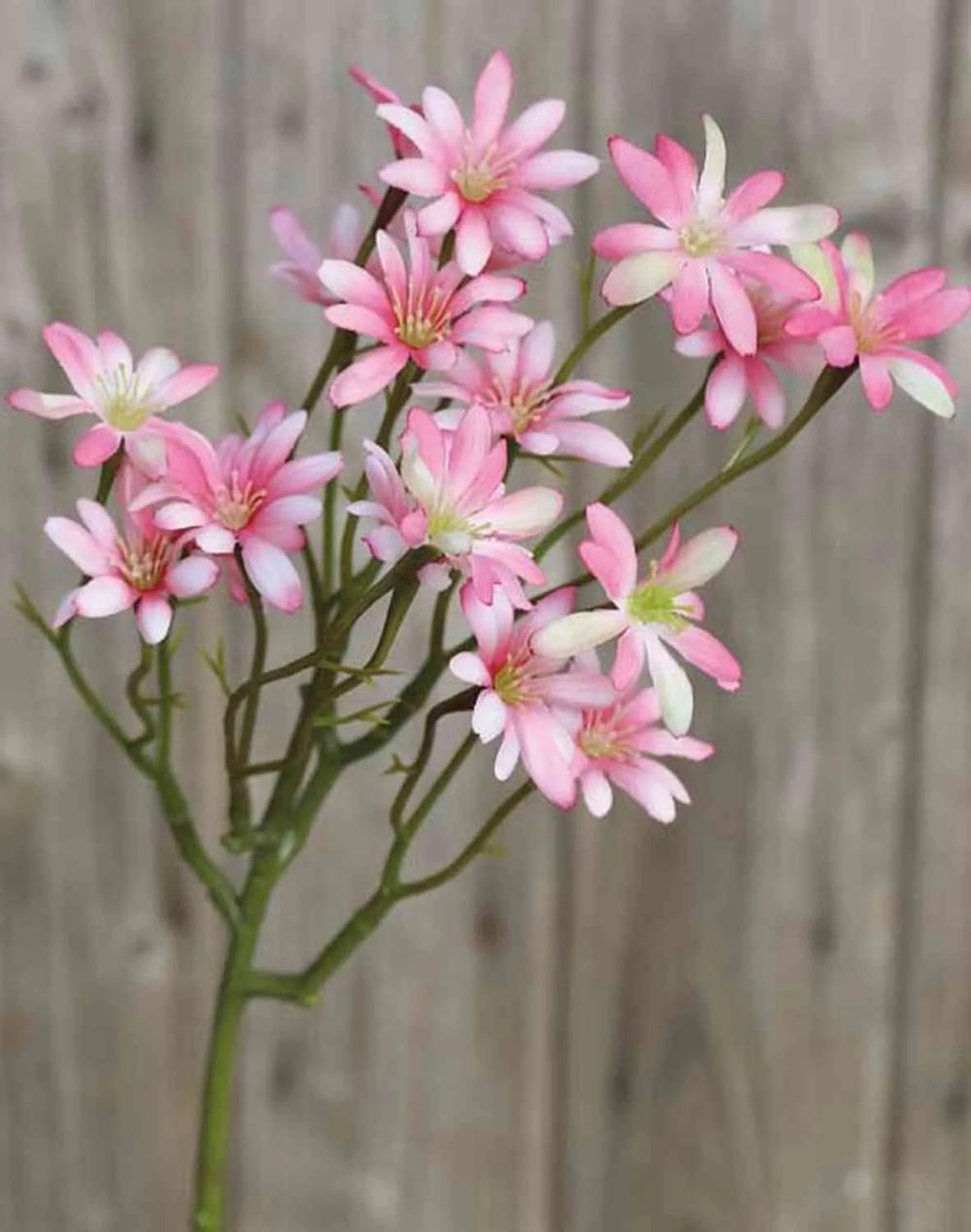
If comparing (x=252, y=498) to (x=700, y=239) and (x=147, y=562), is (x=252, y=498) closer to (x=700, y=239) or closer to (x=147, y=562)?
(x=147, y=562)

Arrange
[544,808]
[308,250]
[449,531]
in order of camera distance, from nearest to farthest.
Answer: [449,531] → [308,250] → [544,808]

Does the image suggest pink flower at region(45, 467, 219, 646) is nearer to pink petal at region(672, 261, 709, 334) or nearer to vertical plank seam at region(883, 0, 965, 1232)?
pink petal at region(672, 261, 709, 334)

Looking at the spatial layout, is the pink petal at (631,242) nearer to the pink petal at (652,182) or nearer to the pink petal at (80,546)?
the pink petal at (652,182)

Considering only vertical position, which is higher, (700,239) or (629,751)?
(700,239)

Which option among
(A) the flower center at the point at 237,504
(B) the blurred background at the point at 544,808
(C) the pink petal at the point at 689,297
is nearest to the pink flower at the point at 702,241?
(C) the pink petal at the point at 689,297

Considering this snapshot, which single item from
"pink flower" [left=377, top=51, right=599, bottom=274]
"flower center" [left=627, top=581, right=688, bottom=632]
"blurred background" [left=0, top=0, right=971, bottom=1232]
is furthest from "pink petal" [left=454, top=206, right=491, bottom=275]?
"blurred background" [left=0, top=0, right=971, bottom=1232]

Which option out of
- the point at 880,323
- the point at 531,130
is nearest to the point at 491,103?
the point at 531,130
